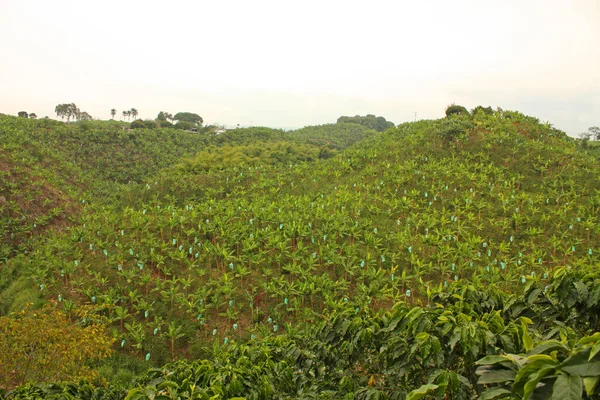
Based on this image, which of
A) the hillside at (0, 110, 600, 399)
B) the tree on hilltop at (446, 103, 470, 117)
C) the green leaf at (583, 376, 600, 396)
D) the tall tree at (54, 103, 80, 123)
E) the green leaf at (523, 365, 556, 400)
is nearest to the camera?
the green leaf at (583, 376, 600, 396)

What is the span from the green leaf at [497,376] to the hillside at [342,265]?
16 millimetres

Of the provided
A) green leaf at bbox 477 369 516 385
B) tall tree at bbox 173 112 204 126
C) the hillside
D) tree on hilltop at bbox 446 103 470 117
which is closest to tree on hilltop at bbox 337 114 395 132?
tall tree at bbox 173 112 204 126

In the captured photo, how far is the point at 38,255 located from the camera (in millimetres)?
13523

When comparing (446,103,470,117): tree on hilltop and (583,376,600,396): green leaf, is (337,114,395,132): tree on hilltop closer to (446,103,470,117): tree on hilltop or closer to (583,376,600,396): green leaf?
(446,103,470,117): tree on hilltop

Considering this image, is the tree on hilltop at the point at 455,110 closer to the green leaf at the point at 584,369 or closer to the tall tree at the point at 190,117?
the green leaf at the point at 584,369

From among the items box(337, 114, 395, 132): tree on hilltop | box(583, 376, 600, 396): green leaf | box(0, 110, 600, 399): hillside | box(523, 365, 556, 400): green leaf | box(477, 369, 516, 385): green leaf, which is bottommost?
box(0, 110, 600, 399): hillside

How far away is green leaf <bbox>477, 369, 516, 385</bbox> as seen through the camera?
187 cm

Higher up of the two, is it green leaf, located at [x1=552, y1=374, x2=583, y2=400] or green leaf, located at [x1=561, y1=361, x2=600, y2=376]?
green leaf, located at [x1=561, y1=361, x2=600, y2=376]

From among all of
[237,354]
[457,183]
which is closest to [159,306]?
[237,354]

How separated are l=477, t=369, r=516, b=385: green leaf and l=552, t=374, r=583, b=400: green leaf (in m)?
0.32

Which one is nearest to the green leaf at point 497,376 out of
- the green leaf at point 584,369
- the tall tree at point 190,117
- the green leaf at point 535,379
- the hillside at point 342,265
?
the hillside at point 342,265

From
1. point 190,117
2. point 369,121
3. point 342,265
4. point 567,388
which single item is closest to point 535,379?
point 567,388

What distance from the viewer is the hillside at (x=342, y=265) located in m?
3.61

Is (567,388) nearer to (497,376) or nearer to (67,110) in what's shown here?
(497,376)
